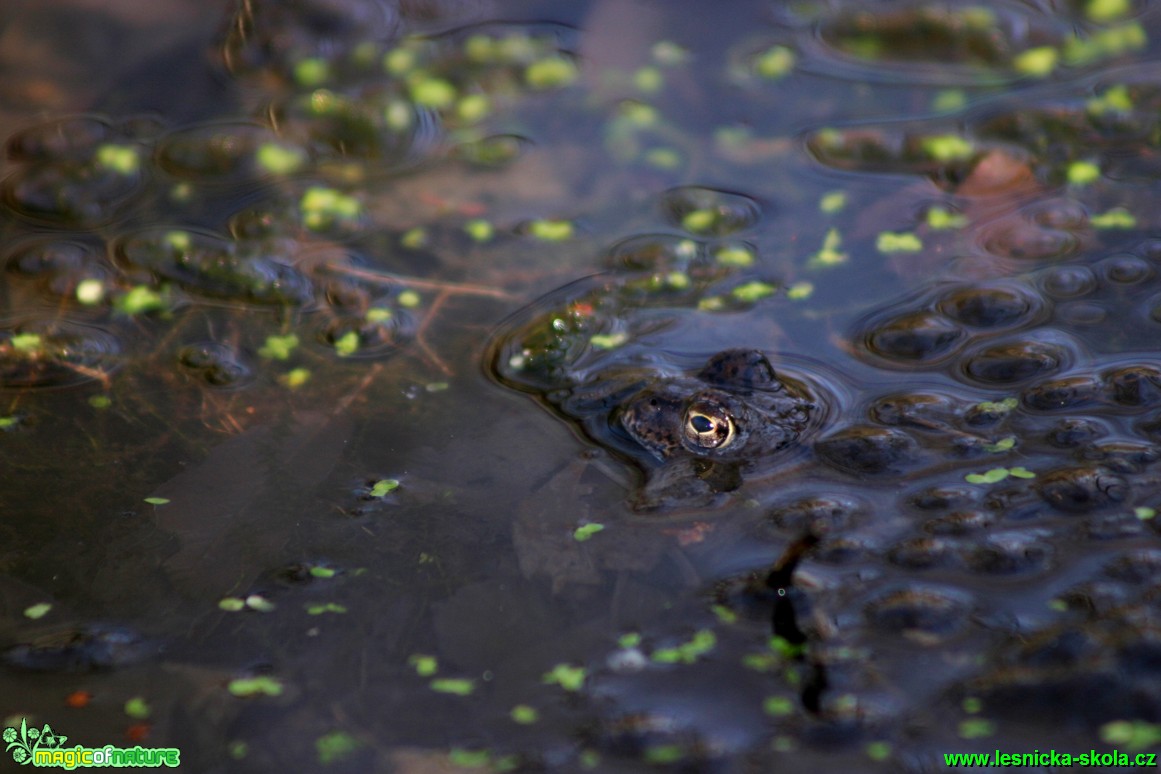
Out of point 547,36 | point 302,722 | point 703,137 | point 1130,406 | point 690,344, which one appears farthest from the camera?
point 547,36

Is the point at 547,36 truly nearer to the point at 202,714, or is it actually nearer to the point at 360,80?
the point at 360,80

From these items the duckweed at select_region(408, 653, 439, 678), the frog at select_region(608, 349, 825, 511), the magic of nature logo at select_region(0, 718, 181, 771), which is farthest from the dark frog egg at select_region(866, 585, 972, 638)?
the magic of nature logo at select_region(0, 718, 181, 771)

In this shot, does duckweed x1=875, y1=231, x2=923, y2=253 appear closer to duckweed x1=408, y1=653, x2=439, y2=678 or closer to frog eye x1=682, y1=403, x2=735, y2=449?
frog eye x1=682, y1=403, x2=735, y2=449

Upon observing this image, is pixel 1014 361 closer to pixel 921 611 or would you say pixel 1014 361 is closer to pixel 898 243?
pixel 898 243

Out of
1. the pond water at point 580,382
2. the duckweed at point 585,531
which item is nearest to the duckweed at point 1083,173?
the pond water at point 580,382

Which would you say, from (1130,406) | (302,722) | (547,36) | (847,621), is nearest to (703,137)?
(547,36)

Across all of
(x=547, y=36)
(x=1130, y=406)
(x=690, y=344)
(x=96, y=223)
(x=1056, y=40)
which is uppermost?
(x=547, y=36)
